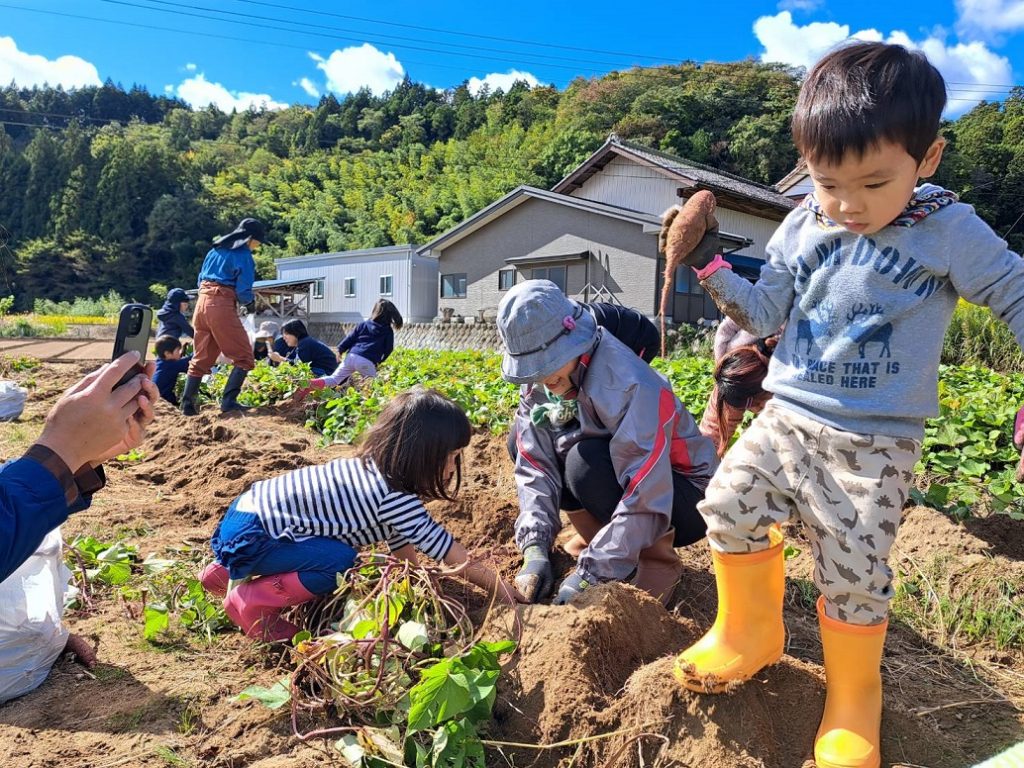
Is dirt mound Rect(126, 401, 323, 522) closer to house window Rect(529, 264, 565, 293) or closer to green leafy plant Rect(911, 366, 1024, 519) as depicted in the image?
green leafy plant Rect(911, 366, 1024, 519)

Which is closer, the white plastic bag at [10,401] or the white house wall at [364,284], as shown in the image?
the white plastic bag at [10,401]

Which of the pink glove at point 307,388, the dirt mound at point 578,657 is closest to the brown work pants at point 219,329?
the pink glove at point 307,388

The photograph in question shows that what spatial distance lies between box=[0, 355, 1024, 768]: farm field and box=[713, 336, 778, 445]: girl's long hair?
68cm

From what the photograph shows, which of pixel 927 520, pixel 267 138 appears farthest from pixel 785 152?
pixel 267 138

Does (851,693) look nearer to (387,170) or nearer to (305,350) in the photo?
(305,350)

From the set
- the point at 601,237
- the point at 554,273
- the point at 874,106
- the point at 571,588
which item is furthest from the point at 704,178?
the point at 874,106

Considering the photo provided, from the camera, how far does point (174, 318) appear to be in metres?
7.82

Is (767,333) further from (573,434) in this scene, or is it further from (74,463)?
(74,463)

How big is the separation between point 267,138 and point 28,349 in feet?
259

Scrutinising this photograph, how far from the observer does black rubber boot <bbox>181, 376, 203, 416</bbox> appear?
6828mm

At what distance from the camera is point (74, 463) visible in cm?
128

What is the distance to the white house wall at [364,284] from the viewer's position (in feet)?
100

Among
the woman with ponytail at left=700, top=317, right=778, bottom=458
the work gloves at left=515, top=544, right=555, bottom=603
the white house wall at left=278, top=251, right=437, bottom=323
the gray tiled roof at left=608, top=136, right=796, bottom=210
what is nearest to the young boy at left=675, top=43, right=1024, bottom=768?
the work gloves at left=515, top=544, right=555, bottom=603

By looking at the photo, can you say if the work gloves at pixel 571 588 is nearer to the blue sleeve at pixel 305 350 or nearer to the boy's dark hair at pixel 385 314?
the boy's dark hair at pixel 385 314
